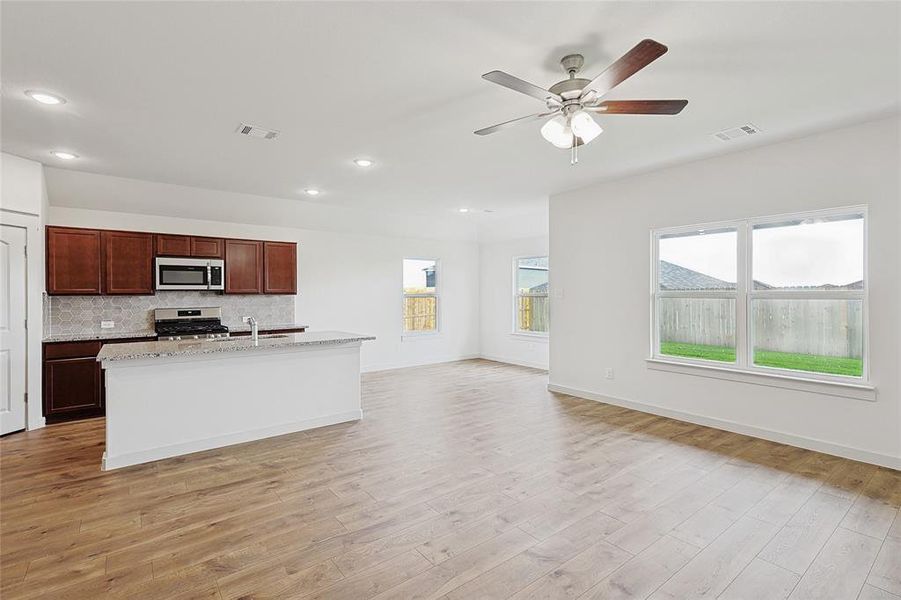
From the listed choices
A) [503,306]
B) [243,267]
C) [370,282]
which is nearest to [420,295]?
[370,282]

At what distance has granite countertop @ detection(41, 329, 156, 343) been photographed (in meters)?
4.75

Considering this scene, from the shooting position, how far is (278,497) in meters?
2.96

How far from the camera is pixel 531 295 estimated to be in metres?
8.27

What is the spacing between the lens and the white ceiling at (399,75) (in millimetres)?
→ 2199

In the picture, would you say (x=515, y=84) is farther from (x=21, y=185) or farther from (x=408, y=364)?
(x=408, y=364)

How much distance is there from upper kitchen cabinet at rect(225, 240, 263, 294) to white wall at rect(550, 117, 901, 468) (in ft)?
13.4

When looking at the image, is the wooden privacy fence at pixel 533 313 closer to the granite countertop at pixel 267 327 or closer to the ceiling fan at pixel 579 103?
the granite countertop at pixel 267 327

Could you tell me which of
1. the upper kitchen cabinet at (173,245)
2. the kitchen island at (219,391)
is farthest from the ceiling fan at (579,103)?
the upper kitchen cabinet at (173,245)

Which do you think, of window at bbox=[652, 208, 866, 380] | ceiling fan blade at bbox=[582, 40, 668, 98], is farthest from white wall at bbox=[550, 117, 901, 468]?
ceiling fan blade at bbox=[582, 40, 668, 98]

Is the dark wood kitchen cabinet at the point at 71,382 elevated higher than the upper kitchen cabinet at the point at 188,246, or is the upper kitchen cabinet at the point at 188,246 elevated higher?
the upper kitchen cabinet at the point at 188,246

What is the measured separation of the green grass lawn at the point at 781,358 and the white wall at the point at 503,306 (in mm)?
3085

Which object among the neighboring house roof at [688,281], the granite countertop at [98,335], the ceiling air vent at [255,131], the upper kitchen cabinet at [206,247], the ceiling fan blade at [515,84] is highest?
the ceiling air vent at [255,131]

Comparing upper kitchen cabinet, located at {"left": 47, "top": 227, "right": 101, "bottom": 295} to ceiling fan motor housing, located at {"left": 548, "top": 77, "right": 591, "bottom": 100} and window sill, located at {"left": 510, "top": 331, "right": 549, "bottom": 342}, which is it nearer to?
ceiling fan motor housing, located at {"left": 548, "top": 77, "right": 591, "bottom": 100}

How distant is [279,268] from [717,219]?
5.50 metres
